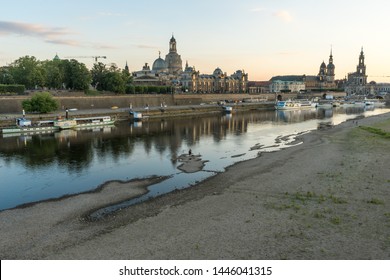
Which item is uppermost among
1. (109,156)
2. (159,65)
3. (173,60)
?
(173,60)

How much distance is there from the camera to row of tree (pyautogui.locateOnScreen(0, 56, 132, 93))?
8462cm

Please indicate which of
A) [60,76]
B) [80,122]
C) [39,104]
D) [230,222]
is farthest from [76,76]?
[230,222]

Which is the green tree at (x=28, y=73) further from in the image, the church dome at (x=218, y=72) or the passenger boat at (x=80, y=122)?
the church dome at (x=218, y=72)

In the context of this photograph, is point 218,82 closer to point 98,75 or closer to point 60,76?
point 98,75

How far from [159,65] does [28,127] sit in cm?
13352

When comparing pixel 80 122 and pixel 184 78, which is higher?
pixel 184 78

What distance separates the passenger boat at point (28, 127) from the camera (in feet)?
170

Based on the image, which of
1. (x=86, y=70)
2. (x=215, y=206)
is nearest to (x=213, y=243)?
(x=215, y=206)

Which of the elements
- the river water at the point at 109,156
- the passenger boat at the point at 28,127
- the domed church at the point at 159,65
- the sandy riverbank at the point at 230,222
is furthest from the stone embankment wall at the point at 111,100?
the domed church at the point at 159,65

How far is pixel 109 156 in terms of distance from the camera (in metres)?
36.1

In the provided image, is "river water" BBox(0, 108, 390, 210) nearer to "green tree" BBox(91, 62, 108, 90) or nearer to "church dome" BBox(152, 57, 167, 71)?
"green tree" BBox(91, 62, 108, 90)

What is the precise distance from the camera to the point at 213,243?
1452cm

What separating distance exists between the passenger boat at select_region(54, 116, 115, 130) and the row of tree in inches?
1148

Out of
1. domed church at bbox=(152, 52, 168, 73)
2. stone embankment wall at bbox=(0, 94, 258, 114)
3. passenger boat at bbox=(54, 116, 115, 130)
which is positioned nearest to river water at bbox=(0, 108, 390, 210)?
passenger boat at bbox=(54, 116, 115, 130)
